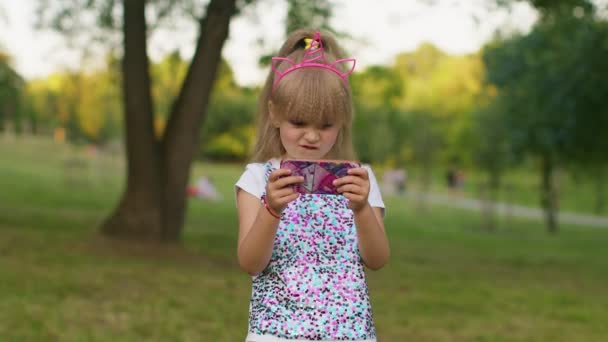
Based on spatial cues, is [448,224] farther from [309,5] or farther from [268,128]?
[268,128]

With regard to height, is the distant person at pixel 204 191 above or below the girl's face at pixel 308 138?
below

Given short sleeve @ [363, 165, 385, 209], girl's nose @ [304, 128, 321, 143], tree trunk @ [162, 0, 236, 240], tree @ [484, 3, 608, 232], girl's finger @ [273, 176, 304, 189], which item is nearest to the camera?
girl's finger @ [273, 176, 304, 189]

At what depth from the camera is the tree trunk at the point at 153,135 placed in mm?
10039

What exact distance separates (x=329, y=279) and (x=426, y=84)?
2231 inches

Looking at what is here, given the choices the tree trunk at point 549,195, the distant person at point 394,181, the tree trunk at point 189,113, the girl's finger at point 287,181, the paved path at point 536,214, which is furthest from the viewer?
the distant person at point 394,181

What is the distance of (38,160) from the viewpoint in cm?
4984

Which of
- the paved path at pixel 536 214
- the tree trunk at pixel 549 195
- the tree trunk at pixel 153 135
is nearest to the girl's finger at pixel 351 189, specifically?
the tree trunk at pixel 153 135

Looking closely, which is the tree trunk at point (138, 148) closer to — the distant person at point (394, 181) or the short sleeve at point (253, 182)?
the short sleeve at point (253, 182)

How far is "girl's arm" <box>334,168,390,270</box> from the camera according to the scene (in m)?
2.14

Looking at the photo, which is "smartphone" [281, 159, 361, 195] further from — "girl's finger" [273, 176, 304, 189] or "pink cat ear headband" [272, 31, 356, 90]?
"pink cat ear headband" [272, 31, 356, 90]

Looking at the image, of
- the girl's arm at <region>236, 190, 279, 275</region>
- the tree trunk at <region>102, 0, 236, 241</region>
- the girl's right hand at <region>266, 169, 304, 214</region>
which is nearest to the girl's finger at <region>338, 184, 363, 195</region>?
the girl's right hand at <region>266, 169, 304, 214</region>

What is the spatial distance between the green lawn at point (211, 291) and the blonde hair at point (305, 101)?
11.2 feet

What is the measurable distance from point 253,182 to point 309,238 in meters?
0.29

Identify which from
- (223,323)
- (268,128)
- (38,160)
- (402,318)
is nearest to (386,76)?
(402,318)
